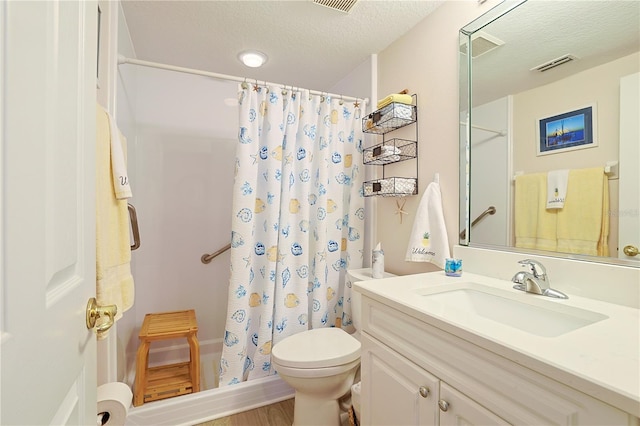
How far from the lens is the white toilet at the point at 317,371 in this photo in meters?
1.33

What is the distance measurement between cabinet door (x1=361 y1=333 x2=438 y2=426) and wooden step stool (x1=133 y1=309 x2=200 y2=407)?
3.63ft

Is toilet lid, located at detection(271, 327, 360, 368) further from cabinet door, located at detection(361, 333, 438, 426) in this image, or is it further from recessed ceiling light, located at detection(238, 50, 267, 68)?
recessed ceiling light, located at detection(238, 50, 267, 68)

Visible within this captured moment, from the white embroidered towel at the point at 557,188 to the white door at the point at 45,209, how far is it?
1.39 metres

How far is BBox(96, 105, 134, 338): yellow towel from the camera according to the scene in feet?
3.21

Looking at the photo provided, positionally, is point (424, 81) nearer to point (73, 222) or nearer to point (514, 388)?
point (514, 388)

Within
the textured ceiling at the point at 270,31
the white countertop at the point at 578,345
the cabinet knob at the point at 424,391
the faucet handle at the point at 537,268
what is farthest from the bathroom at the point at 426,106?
the cabinet knob at the point at 424,391

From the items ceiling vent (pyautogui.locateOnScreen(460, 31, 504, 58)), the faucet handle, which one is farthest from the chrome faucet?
Answer: ceiling vent (pyautogui.locateOnScreen(460, 31, 504, 58))

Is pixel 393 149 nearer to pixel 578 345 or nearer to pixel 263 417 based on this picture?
pixel 578 345

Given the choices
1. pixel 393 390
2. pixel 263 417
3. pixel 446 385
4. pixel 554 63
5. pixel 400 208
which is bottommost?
pixel 263 417

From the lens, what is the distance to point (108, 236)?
1.04m

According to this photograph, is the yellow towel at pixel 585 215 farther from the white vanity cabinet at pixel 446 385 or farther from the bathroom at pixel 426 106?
the white vanity cabinet at pixel 446 385

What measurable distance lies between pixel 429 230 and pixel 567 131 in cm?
69

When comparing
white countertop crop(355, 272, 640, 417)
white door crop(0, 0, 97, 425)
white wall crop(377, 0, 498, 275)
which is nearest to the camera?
white door crop(0, 0, 97, 425)

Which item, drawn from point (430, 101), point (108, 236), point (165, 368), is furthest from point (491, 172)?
point (165, 368)
